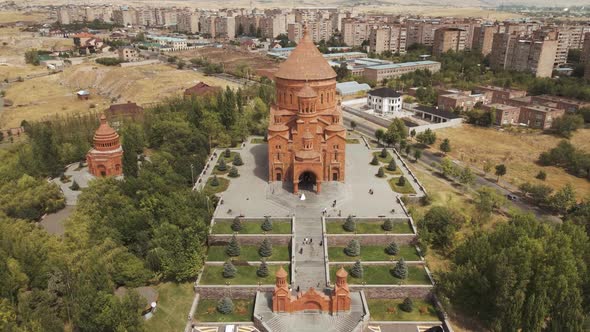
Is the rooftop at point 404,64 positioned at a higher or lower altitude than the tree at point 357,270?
higher

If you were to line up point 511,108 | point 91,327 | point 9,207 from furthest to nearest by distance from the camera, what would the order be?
point 511,108 → point 9,207 → point 91,327

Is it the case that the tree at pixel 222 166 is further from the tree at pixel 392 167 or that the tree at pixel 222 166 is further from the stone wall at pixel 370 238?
the tree at pixel 392 167

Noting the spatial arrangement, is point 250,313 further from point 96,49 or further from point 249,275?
point 96,49

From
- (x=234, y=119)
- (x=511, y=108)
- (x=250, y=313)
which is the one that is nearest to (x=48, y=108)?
(x=234, y=119)

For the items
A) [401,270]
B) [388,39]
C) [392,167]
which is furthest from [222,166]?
[388,39]

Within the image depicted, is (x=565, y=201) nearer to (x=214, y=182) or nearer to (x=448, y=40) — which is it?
(x=214, y=182)

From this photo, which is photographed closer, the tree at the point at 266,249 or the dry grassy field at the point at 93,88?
the tree at the point at 266,249

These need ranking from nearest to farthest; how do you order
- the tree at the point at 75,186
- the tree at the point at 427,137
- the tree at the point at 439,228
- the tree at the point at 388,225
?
the tree at the point at 439,228
the tree at the point at 388,225
the tree at the point at 75,186
the tree at the point at 427,137

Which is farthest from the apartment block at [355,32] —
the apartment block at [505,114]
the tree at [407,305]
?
the tree at [407,305]
